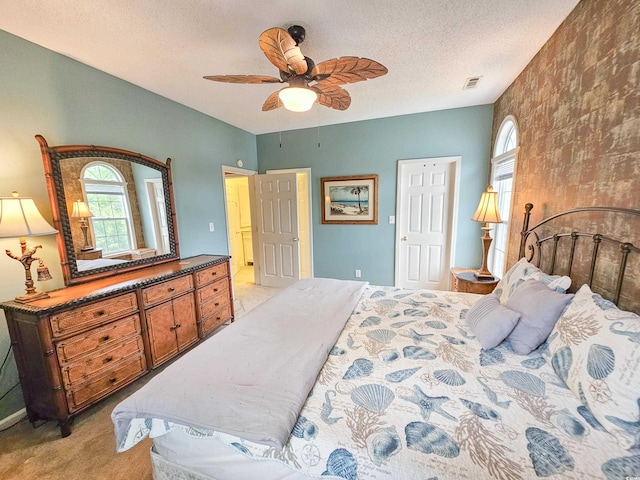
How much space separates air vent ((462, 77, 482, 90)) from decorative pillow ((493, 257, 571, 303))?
182cm

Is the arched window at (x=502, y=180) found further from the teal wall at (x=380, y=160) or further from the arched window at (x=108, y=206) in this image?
the arched window at (x=108, y=206)

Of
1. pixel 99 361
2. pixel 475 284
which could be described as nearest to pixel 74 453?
pixel 99 361

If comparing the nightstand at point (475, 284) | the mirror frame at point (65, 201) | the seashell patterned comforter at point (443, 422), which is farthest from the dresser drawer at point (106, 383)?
the nightstand at point (475, 284)

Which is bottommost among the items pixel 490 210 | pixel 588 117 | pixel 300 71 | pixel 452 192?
pixel 490 210

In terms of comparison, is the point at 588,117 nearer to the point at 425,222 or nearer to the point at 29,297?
the point at 425,222

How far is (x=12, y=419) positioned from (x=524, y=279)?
3572mm

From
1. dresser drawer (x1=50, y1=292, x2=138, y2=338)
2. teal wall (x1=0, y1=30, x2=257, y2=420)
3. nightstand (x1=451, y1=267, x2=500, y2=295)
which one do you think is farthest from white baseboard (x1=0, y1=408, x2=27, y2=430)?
nightstand (x1=451, y1=267, x2=500, y2=295)

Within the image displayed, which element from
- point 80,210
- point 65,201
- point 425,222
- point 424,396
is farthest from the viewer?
point 425,222

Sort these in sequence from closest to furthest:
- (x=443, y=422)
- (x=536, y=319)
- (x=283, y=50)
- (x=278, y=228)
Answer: (x=443, y=422), (x=536, y=319), (x=283, y=50), (x=278, y=228)

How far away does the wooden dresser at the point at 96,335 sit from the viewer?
1.58 meters

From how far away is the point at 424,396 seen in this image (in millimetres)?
1033

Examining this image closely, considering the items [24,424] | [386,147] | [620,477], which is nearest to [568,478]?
[620,477]

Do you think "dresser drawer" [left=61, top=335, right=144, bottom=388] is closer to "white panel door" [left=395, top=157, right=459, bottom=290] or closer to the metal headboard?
the metal headboard

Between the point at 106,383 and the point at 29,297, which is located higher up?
the point at 29,297
